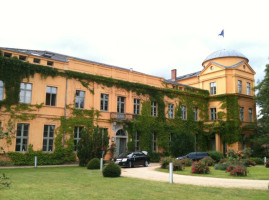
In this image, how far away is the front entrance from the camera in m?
30.5

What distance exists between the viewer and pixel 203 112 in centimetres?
4053

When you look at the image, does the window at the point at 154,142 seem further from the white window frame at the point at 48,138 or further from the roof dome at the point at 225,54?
the roof dome at the point at 225,54

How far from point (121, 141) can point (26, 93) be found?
1154 cm

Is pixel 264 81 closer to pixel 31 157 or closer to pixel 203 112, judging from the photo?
pixel 203 112

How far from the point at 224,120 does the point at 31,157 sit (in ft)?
86.0

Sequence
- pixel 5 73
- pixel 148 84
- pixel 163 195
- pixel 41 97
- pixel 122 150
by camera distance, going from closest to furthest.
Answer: pixel 163 195 → pixel 5 73 → pixel 41 97 → pixel 122 150 → pixel 148 84

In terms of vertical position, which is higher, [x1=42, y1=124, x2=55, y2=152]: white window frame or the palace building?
the palace building

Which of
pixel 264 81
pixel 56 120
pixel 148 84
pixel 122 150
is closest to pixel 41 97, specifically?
pixel 56 120

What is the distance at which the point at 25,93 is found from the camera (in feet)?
81.5

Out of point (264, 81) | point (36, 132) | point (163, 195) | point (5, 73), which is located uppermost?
point (264, 81)

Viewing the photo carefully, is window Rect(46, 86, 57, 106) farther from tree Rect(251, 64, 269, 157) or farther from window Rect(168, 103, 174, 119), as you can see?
tree Rect(251, 64, 269, 157)

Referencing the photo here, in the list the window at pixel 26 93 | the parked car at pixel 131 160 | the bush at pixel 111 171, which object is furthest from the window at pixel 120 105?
the bush at pixel 111 171

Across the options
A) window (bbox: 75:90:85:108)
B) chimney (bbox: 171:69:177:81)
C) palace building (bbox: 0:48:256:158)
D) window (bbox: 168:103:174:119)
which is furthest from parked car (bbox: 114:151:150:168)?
chimney (bbox: 171:69:177:81)

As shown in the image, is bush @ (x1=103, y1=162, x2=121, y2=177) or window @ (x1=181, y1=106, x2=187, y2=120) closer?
bush @ (x1=103, y1=162, x2=121, y2=177)
